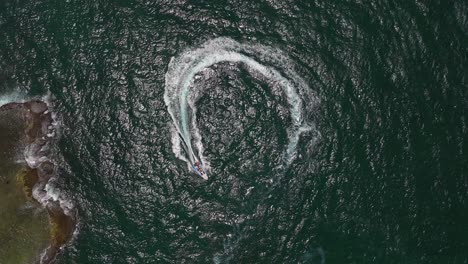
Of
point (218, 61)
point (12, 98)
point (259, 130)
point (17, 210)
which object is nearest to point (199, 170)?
point (259, 130)

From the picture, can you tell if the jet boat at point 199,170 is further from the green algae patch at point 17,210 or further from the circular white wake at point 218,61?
the green algae patch at point 17,210

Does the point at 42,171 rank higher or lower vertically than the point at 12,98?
lower

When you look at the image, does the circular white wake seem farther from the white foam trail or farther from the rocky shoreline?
the white foam trail

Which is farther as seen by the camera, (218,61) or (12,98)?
(218,61)

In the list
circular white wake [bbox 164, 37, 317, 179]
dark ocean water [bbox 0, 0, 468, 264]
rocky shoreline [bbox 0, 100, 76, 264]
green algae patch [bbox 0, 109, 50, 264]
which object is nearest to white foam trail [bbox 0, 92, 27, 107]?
rocky shoreline [bbox 0, 100, 76, 264]

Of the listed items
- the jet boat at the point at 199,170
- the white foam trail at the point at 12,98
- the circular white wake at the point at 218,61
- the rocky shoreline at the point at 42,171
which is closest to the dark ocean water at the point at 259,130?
the jet boat at the point at 199,170

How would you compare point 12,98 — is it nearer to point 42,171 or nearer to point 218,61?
point 42,171
